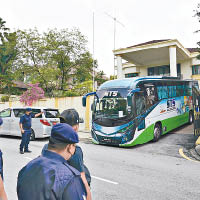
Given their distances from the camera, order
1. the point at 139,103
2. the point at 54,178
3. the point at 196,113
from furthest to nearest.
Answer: the point at 196,113
the point at 139,103
the point at 54,178

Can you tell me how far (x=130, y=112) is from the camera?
935cm

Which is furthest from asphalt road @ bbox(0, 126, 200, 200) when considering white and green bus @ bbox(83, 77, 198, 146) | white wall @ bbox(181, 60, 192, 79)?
white wall @ bbox(181, 60, 192, 79)

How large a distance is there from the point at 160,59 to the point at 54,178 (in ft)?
81.3

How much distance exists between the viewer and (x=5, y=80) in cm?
2972

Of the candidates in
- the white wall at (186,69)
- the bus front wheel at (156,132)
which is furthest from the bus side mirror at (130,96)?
the white wall at (186,69)

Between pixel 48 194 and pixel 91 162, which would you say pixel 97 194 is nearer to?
pixel 91 162

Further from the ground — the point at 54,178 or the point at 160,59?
the point at 160,59

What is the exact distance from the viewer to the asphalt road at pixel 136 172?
14.8ft

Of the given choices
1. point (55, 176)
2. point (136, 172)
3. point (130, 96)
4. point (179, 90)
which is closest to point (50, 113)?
point (130, 96)

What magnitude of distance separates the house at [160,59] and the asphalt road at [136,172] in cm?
1129

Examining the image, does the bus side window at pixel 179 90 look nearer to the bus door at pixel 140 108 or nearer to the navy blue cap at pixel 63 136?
the bus door at pixel 140 108

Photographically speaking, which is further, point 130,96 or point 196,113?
point 196,113

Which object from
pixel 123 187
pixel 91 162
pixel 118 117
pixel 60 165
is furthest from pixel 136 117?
pixel 60 165

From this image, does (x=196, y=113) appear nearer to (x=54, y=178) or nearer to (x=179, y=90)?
(x=179, y=90)
